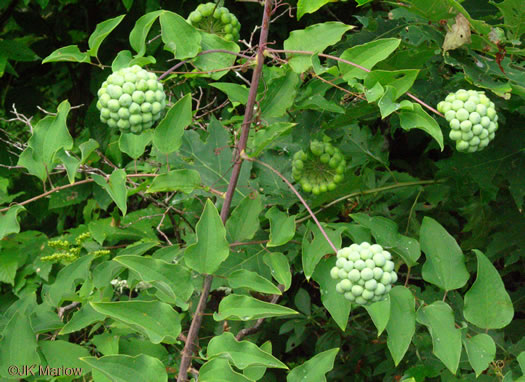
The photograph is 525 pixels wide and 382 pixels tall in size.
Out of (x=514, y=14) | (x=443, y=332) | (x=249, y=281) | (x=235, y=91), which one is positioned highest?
(x=514, y=14)

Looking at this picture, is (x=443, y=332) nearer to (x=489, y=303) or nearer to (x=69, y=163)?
(x=489, y=303)

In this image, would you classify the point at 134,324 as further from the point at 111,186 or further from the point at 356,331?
the point at 356,331

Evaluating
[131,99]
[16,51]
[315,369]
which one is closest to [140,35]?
[131,99]

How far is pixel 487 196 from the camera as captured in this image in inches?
76.4

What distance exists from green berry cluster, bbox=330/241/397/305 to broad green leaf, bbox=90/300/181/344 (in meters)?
0.35

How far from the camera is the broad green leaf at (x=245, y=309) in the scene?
4.01 ft

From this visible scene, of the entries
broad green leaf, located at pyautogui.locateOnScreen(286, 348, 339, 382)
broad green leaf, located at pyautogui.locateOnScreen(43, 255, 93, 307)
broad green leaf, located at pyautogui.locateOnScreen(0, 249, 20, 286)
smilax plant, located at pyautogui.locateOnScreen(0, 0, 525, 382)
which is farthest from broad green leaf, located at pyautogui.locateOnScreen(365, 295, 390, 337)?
broad green leaf, located at pyautogui.locateOnScreen(0, 249, 20, 286)

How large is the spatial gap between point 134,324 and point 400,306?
1.84 feet

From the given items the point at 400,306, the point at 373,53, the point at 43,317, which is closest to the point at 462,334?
the point at 400,306

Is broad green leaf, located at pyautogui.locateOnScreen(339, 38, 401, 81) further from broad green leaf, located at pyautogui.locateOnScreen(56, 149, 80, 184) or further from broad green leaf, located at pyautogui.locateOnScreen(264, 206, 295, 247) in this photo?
broad green leaf, located at pyautogui.locateOnScreen(56, 149, 80, 184)

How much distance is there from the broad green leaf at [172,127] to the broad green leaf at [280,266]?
1.09 ft

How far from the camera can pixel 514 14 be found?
1.46 meters

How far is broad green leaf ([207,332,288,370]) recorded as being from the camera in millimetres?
1216

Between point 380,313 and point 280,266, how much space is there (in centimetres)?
24
